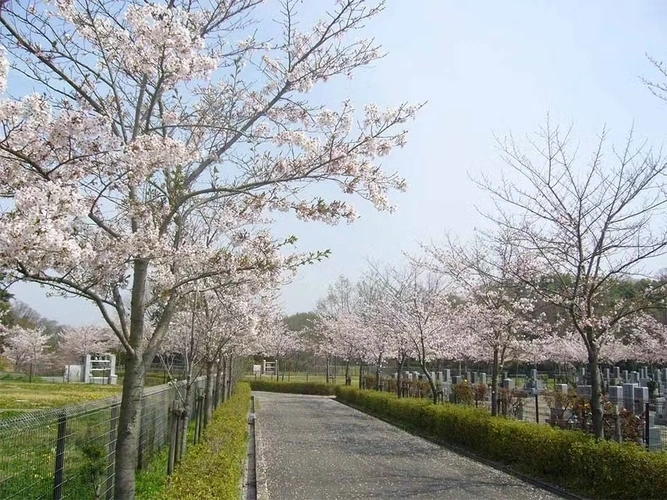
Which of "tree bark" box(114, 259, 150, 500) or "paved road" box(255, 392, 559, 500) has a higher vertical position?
"tree bark" box(114, 259, 150, 500)

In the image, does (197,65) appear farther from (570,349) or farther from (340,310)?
(340,310)

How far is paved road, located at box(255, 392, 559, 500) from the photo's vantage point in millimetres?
9141

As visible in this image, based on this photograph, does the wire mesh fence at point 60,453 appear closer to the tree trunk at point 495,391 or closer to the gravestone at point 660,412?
the tree trunk at point 495,391

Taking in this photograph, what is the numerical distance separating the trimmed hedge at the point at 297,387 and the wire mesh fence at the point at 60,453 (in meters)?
31.6

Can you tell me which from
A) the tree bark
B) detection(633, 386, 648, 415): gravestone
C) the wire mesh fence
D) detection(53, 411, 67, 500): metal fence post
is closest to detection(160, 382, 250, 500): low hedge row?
the wire mesh fence

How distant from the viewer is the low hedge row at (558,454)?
8.15 m

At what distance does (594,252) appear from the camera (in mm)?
10234

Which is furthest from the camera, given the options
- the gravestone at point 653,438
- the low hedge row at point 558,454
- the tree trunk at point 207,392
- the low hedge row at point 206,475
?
the tree trunk at point 207,392

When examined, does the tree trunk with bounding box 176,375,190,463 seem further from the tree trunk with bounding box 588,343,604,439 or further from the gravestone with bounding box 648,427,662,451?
the gravestone with bounding box 648,427,662,451

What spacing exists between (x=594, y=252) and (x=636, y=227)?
793mm

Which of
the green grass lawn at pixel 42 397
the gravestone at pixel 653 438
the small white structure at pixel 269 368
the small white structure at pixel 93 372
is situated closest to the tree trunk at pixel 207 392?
the green grass lawn at pixel 42 397

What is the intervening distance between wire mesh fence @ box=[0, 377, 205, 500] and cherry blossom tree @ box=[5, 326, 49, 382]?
41803 millimetres

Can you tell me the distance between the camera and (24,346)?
4578cm

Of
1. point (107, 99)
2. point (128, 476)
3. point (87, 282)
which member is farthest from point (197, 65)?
point (128, 476)
